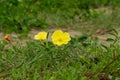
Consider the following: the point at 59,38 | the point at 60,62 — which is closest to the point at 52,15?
the point at 60,62

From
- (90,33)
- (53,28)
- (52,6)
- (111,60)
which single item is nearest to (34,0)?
(52,6)

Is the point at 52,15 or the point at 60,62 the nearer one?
the point at 60,62

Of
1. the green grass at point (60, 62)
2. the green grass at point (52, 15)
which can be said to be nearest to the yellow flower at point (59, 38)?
the green grass at point (60, 62)

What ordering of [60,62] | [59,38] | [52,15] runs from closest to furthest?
[59,38] < [60,62] < [52,15]

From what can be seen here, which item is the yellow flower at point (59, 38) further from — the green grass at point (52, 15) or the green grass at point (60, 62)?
the green grass at point (52, 15)

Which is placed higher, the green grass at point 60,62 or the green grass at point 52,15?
the green grass at point 52,15

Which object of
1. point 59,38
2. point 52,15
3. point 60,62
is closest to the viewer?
point 59,38

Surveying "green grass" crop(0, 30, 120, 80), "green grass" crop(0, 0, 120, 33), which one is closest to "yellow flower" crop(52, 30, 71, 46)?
"green grass" crop(0, 30, 120, 80)

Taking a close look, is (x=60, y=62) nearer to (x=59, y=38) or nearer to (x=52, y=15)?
(x=59, y=38)

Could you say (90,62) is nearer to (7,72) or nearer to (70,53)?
(70,53)

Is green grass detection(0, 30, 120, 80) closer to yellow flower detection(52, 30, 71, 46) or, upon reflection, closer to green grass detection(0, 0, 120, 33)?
yellow flower detection(52, 30, 71, 46)
